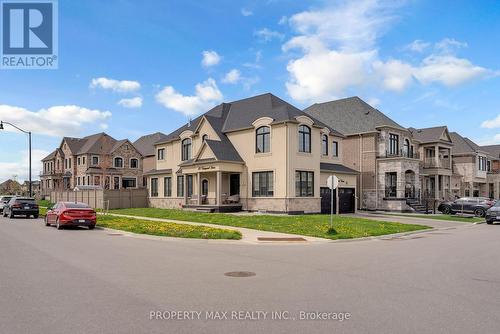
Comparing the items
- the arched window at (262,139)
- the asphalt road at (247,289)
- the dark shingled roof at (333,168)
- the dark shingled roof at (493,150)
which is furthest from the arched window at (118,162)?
the dark shingled roof at (493,150)

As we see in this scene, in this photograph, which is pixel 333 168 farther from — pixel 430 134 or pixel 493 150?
pixel 493 150

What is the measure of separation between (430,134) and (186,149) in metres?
27.9

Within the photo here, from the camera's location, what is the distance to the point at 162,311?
658cm

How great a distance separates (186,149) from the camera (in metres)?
40.0

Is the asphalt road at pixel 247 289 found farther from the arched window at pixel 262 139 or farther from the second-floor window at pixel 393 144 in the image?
the second-floor window at pixel 393 144

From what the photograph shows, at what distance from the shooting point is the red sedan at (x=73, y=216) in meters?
21.7

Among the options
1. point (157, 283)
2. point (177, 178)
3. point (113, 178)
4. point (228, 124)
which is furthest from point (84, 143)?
point (157, 283)

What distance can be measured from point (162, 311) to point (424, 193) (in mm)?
45718

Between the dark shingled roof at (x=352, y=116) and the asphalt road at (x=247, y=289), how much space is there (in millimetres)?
29014

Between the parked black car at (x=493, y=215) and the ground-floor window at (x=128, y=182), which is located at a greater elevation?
the ground-floor window at (x=128, y=182)

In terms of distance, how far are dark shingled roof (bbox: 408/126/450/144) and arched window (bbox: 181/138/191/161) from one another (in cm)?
2532

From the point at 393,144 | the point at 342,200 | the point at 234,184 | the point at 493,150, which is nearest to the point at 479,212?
the point at 393,144

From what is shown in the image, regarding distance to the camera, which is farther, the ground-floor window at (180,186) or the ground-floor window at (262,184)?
the ground-floor window at (180,186)

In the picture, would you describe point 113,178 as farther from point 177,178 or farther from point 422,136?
point 422,136
